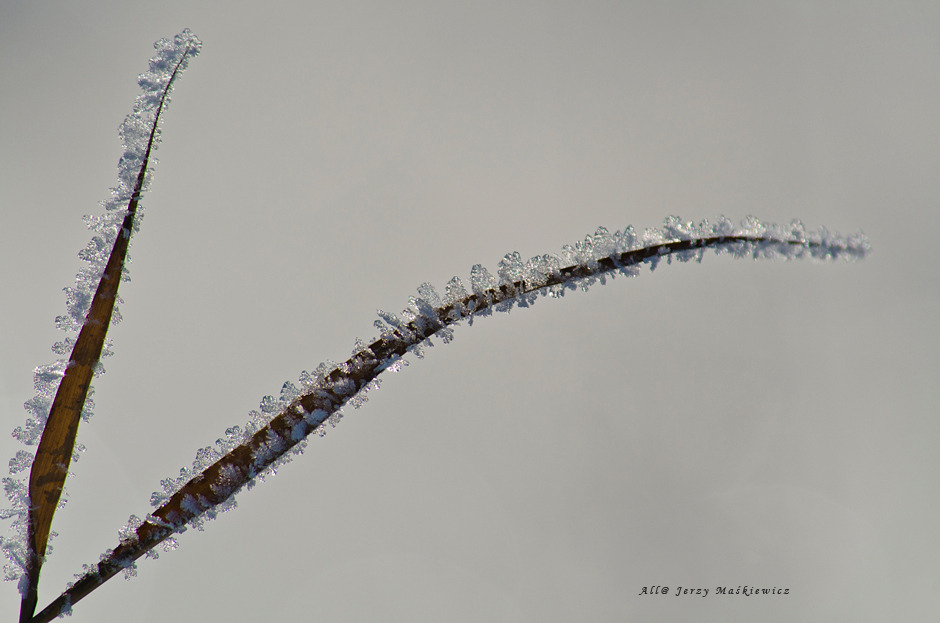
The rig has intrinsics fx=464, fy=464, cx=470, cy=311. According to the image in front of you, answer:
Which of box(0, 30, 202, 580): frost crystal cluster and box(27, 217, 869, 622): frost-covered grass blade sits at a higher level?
box(0, 30, 202, 580): frost crystal cluster

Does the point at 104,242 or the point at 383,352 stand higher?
the point at 104,242

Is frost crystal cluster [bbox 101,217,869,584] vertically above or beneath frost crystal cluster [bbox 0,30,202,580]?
beneath

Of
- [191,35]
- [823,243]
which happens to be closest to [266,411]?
[191,35]

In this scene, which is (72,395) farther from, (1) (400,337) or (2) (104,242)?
(1) (400,337)

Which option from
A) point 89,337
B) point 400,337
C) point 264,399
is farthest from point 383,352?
point 89,337

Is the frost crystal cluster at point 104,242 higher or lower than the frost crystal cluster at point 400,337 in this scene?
higher
